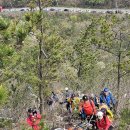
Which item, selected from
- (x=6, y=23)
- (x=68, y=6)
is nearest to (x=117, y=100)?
(x=6, y=23)

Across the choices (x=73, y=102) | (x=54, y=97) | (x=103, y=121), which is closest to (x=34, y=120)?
(x=103, y=121)

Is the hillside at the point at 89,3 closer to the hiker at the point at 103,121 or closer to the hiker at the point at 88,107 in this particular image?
the hiker at the point at 88,107

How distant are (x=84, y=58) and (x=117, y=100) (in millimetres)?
9376

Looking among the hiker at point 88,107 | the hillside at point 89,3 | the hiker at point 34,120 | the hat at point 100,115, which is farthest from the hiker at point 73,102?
the hillside at point 89,3

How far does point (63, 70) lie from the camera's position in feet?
57.1

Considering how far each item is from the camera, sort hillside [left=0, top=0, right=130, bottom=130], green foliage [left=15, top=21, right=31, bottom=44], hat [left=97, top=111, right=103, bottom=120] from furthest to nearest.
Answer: green foliage [left=15, top=21, right=31, bottom=44]
hillside [left=0, top=0, right=130, bottom=130]
hat [left=97, top=111, right=103, bottom=120]

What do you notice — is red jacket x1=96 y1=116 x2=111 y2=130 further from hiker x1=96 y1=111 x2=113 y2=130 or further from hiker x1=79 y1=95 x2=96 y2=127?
hiker x1=79 y1=95 x2=96 y2=127

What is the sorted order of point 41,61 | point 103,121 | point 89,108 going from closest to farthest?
point 103,121 < point 89,108 < point 41,61

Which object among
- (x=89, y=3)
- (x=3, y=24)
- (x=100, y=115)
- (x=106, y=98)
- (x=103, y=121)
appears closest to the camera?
(x=3, y=24)

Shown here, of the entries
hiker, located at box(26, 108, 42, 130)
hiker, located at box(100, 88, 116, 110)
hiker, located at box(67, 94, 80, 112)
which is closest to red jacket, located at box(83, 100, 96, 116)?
hiker, located at box(100, 88, 116, 110)

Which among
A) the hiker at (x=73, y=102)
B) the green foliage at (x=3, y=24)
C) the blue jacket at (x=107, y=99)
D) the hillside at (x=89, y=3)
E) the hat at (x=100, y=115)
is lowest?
the hillside at (x=89, y=3)

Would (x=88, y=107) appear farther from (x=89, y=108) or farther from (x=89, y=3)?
(x=89, y=3)

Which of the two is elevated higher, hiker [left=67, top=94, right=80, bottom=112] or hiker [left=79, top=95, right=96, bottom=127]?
hiker [left=79, top=95, right=96, bottom=127]

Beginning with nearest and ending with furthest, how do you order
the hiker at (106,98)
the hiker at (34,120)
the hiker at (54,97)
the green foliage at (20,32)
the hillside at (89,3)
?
the hiker at (34,120), the green foliage at (20,32), the hiker at (106,98), the hiker at (54,97), the hillside at (89,3)
